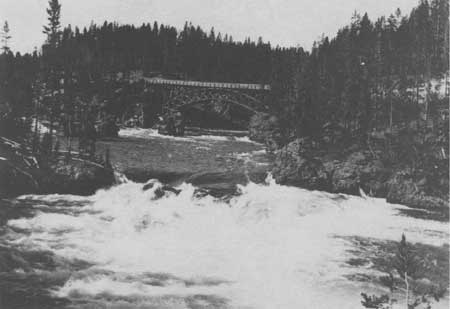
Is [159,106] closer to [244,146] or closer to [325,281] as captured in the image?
[244,146]

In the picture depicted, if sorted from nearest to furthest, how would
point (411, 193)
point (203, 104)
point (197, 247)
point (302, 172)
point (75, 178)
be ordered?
point (197, 247)
point (75, 178)
point (411, 193)
point (302, 172)
point (203, 104)

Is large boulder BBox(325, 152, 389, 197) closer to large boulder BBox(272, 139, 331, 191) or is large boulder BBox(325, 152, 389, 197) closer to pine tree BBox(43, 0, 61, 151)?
large boulder BBox(272, 139, 331, 191)

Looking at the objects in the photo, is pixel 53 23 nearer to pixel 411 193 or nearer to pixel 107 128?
pixel 107 128

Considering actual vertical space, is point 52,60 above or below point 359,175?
above

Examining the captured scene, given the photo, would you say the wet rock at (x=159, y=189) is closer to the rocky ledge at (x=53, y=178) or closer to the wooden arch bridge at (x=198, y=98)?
the rocky ledge at (x=53, y=178)

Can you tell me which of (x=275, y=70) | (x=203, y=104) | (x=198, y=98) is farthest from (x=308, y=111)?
(x=203, y=104)

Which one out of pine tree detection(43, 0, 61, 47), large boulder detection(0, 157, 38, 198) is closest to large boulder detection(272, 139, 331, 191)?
large boulder detection(0, 157, 38, 198)

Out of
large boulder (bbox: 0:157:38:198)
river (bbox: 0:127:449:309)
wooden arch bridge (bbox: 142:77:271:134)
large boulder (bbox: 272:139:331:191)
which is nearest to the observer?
river (bbox: 0:127:449:309)
